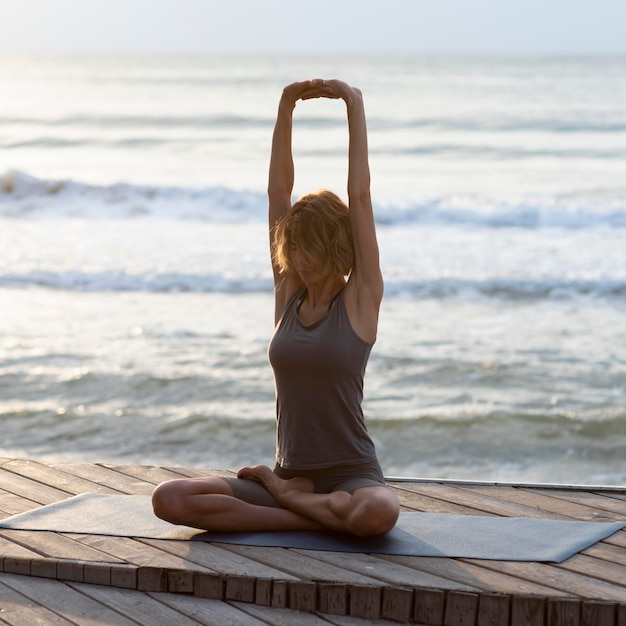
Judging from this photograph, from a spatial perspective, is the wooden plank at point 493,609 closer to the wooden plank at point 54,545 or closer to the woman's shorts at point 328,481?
the woman's shorts at point 328,481

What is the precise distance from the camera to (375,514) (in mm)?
3281

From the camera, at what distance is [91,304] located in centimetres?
1044

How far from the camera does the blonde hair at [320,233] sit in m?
3.34

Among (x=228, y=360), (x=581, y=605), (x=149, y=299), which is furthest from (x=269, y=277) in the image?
(x=581, y=605)

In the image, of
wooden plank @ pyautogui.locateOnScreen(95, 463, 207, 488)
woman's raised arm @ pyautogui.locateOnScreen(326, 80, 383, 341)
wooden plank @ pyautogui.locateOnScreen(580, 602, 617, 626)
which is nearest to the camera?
wooden plank @ pyautogui.locateOnScreen(580, 602, 617, 626)

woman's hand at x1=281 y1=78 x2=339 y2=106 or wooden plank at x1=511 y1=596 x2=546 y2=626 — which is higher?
woman's hand at x1=281 y1=78 x2=339 y2=106

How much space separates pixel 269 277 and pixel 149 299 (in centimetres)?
147

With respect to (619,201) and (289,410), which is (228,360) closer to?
(289,410)

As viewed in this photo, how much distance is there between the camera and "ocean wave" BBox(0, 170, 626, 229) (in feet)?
54.4

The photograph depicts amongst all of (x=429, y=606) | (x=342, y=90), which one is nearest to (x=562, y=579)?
(x=429, y=606)

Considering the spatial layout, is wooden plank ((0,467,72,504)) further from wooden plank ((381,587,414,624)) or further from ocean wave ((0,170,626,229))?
ocean wave ((0,170,626,229))

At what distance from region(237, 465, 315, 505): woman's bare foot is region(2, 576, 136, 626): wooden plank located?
0.69 meters

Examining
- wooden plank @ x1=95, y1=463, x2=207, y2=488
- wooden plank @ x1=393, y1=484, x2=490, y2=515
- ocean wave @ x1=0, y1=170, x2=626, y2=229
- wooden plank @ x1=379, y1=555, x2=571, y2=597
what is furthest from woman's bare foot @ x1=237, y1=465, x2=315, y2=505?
ocean wave @ x1=0, y1=170, x2=626, y2=229

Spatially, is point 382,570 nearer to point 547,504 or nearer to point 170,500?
point 170,500
